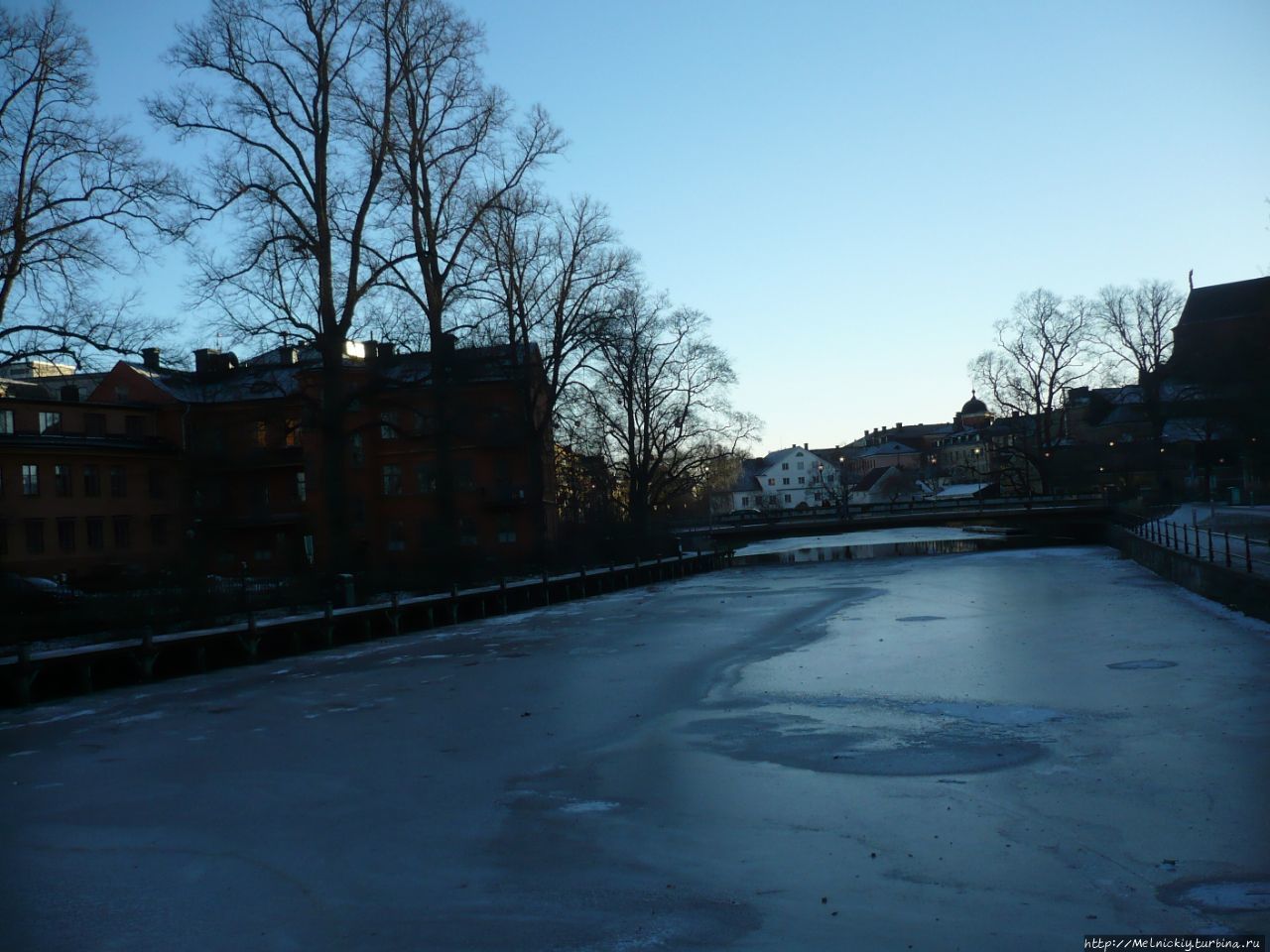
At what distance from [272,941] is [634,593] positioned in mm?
37457

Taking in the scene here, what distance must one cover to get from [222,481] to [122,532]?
20.2ft

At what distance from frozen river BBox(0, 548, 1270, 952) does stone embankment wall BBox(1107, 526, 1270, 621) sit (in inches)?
28.8

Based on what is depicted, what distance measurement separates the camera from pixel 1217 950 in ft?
19.2

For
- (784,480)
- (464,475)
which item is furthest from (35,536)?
(784,480)

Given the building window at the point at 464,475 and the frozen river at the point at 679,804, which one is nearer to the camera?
the frozen river at the point at 679,804

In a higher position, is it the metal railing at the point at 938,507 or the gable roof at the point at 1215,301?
the gable roof at the point at 1215,301

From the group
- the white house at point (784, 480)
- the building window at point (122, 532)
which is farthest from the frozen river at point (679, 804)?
the white house at point (784, 480)

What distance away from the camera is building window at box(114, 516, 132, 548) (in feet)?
178


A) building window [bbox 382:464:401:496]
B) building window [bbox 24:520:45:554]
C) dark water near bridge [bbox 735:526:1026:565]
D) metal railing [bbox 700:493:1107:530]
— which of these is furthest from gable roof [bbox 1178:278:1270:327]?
building window [bbox 24:520:45:554]

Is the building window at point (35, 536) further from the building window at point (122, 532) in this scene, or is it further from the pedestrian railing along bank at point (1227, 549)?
the pedestrian railing along bank at point (1227, 549)

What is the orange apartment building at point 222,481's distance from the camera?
49.6 m

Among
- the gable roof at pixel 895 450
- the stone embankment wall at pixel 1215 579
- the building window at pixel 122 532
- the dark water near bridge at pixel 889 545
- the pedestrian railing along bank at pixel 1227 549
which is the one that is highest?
the gable roof at pixel 895 450

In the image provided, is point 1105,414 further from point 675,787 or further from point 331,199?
point 675,787

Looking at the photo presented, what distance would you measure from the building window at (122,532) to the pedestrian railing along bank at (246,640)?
81.0ft
